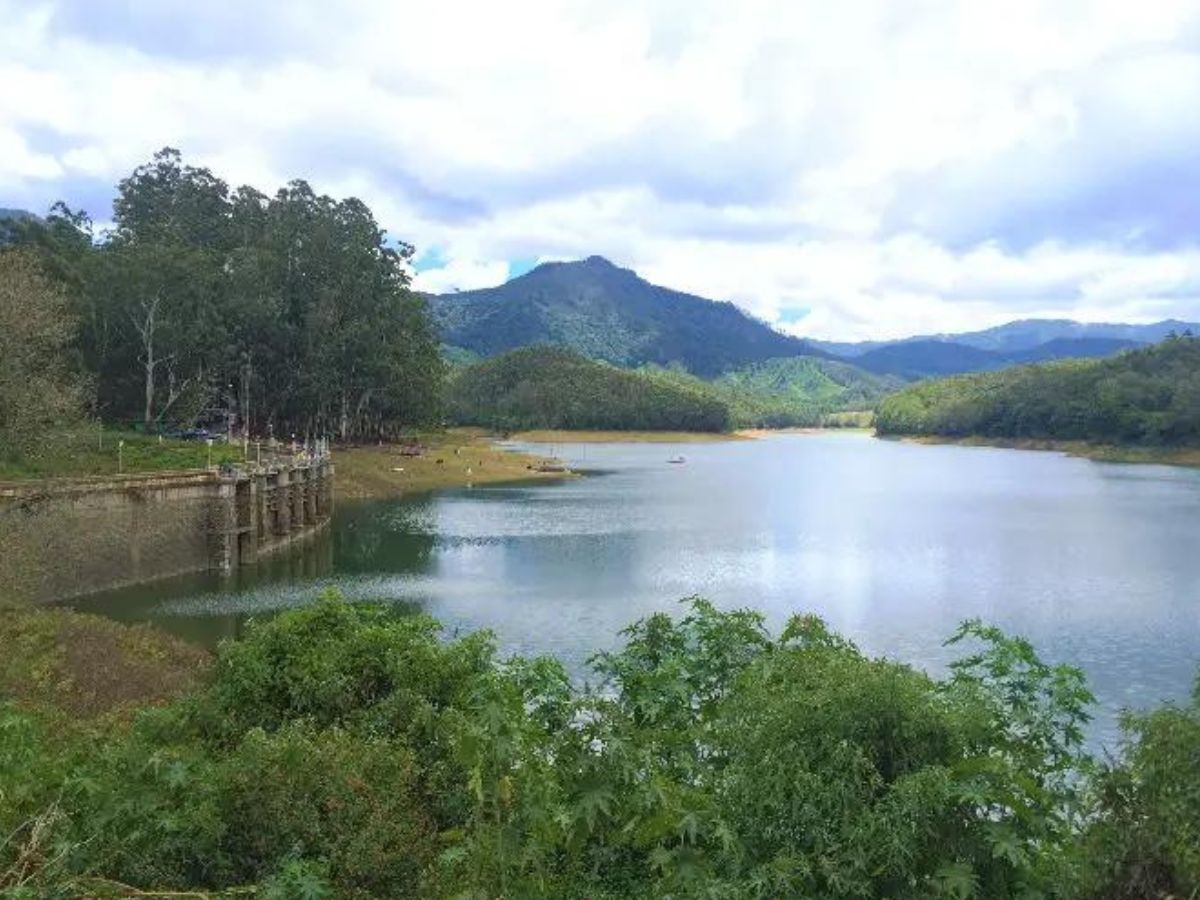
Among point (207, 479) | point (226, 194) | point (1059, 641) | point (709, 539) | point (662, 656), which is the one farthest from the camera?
point (226, 194)

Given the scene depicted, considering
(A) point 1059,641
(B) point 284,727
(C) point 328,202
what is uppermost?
(C) point 328,202

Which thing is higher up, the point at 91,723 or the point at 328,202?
the point at 328,202

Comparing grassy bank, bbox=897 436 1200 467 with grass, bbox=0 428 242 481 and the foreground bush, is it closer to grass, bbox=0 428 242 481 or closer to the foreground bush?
grass, bbox=0 428 242 481

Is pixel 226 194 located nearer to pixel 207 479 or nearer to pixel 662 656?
pixel 207 479

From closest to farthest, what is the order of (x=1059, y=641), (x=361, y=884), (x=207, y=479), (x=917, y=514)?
(x=361, y=884) < (x=1059, y=641) < (x=207, y=479) < (x=917, y=514)

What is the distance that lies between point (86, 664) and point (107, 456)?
1220 inches

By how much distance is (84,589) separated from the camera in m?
37.2

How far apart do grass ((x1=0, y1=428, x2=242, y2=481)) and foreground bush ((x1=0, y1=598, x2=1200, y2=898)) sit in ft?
114

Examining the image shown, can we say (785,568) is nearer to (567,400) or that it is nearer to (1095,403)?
(1095,403)

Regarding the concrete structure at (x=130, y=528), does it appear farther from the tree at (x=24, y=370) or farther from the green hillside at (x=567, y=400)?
the green hillside at (x=567, y=400)

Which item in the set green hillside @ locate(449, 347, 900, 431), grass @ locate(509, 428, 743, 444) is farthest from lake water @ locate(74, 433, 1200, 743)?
green hillside @ locate(449, 347, 900, 431)

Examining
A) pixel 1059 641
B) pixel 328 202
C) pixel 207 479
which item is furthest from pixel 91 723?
pixel 328 202

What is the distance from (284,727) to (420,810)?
5.79 feet

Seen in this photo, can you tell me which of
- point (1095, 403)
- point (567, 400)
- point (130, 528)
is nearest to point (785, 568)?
point (130, 528)
